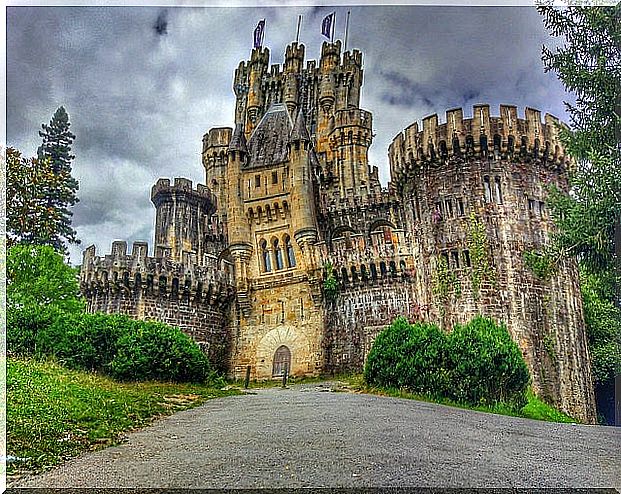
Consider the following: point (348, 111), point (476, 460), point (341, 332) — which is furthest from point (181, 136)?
point (348, 111)

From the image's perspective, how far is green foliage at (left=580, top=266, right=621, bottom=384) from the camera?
34.3 ft

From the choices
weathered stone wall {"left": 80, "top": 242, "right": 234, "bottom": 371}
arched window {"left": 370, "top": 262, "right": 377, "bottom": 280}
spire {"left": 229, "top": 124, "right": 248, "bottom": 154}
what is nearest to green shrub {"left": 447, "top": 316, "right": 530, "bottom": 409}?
arched window {"left": 370, "top": 262, "right": 377, "bottom": 280}

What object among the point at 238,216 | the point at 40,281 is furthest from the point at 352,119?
the point at 40,281

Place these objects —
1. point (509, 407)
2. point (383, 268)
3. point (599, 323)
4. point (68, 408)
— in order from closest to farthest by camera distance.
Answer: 1. point (68, 408)
2. point (509, 407)
3. point (599, 323)
4. point (383, 268)

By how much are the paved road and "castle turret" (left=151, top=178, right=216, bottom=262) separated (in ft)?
30.4

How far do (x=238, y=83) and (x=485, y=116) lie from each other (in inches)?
287

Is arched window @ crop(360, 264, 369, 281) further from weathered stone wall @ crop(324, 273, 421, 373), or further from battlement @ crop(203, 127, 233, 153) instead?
battlement @ crop(203, 127, 233, 153)

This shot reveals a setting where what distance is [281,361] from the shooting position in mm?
14219

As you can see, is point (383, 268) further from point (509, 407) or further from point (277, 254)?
point (509, 407)

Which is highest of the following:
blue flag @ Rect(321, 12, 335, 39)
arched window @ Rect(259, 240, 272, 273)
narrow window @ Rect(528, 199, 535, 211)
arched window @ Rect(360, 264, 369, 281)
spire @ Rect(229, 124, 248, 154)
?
spire @ Rect(229, 124, 248, 154)

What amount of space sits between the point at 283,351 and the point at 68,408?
6589 millimetres

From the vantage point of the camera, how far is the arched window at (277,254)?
631 inches

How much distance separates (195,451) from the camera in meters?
7.28

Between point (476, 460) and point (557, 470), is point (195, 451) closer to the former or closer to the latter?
point (476, 460)
